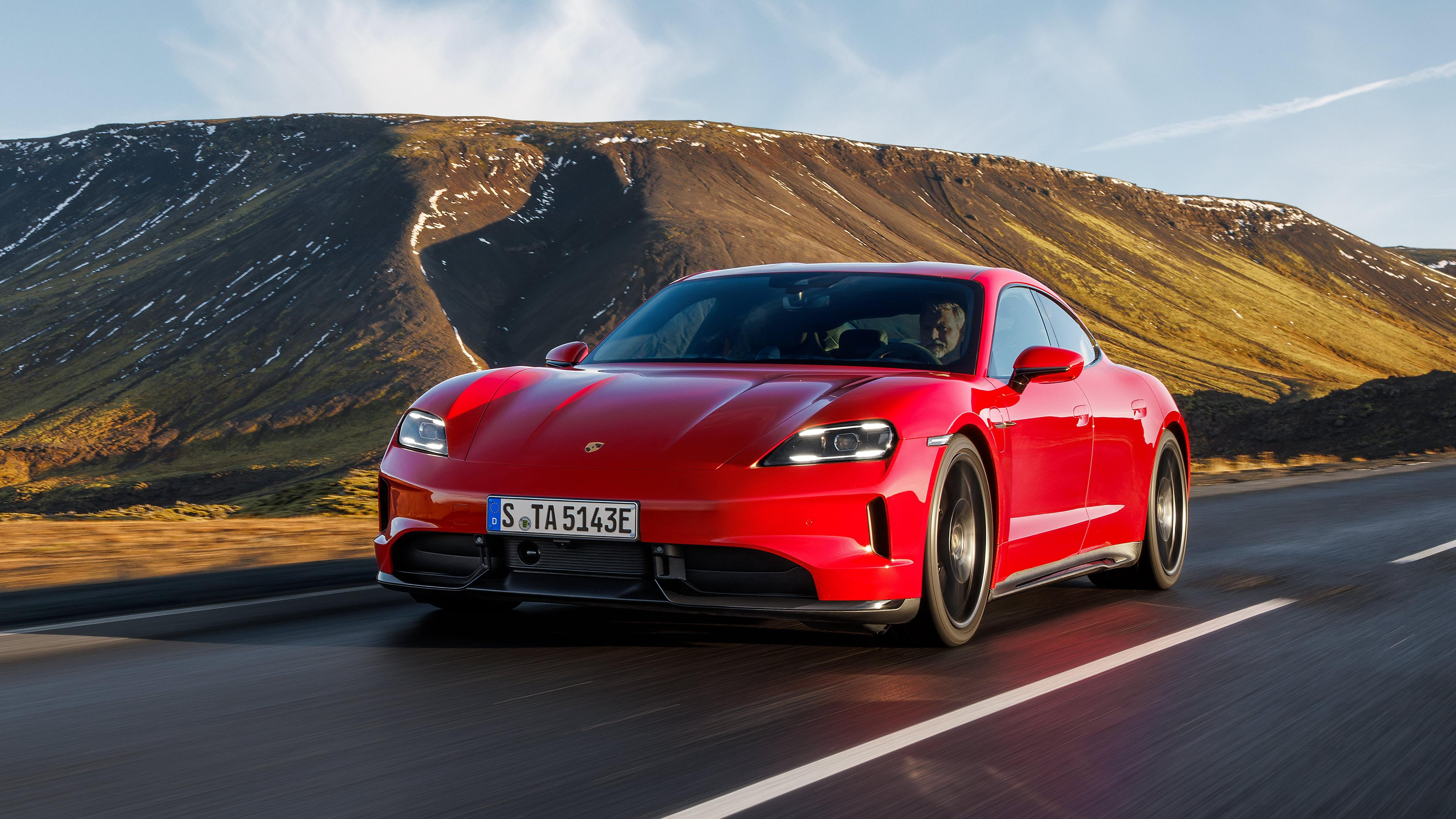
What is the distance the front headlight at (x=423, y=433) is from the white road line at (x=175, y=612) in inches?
56.7

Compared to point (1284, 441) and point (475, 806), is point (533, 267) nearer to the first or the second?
point (1284, 441)

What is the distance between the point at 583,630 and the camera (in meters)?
5.38

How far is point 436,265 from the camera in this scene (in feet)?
312

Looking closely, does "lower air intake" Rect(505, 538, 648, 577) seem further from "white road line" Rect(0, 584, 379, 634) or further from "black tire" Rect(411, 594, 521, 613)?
"white road line" Rect(0, 584, 379, 634)

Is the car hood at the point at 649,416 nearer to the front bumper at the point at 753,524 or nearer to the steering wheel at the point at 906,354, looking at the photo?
the front bumper at the point at 753,524

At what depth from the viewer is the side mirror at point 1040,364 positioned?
558 centimetres

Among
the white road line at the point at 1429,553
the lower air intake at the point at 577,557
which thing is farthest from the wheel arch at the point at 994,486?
the white road line at the point at 1429,553

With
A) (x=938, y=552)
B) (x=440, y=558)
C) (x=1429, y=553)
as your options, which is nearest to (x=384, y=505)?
(x=440, y=558)

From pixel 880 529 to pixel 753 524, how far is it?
47 centimetres

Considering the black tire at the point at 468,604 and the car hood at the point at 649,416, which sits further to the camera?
the black tire at the point at 468,604

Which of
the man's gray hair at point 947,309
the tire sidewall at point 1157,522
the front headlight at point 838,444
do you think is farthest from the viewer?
the tire sidewall at point 1157,522

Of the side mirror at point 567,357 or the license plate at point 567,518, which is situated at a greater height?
the side mirror at point 567,357

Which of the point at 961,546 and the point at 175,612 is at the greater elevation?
the point at 961,546

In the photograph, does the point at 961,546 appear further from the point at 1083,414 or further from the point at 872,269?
the point at 872,269
